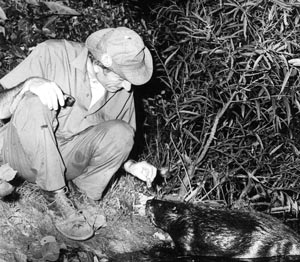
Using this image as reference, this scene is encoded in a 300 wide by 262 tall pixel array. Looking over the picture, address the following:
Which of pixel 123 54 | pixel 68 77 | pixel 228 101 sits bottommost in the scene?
pixel 228 101

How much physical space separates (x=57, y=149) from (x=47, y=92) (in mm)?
426

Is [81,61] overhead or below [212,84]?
overhead

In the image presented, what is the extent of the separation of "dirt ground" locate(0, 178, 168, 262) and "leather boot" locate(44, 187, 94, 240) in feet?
0.29

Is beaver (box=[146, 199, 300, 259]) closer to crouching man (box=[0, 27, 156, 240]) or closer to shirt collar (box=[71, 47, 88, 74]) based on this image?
crouching man (box=[0, 27, 156, 240])

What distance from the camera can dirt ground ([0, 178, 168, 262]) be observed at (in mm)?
4508

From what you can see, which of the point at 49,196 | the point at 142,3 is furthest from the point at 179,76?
the point at 49,196

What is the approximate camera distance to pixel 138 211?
18.0ft

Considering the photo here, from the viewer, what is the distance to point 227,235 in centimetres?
511

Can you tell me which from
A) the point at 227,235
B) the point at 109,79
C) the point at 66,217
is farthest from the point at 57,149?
the point at 227,235

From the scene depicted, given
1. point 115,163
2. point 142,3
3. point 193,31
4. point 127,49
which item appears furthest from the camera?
point 142,3

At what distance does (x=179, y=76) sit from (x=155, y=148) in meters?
0.76

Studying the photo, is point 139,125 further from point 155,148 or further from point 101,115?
point 101,115

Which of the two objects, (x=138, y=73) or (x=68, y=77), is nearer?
(x=138, y=73)

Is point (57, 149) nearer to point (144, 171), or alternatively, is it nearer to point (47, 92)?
point (47, 92)
